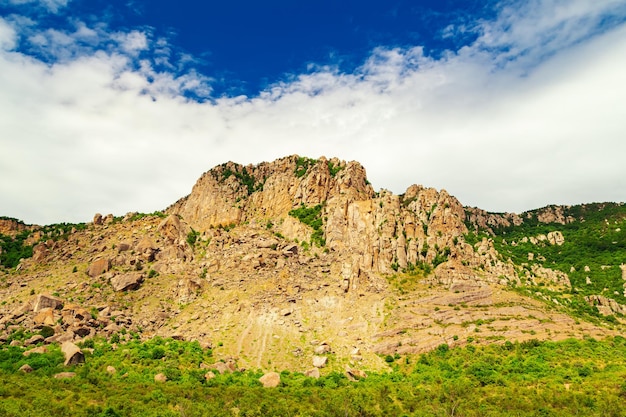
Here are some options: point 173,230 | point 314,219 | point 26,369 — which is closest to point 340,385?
point 26,369

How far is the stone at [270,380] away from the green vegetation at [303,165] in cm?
6884

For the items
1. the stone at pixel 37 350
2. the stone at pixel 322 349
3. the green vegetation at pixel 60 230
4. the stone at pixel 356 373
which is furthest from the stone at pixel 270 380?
the green vegetation at pixel 60 230

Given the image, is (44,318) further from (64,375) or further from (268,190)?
(268,190)

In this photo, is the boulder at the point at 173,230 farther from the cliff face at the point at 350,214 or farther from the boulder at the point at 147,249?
the cliff face at the point at 350,214

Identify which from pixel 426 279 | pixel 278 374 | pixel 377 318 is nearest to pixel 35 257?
pixel 278 374

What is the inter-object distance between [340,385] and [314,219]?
50819mm

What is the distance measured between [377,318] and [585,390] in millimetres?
36705

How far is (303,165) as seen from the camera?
133 metres

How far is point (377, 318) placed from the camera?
86.8 meters

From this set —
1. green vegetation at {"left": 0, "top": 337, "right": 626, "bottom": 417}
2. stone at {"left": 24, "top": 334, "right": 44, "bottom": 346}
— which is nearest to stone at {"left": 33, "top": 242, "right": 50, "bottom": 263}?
stone at {"left": 24, "top": 334, "right": 44, "bottom": 346}

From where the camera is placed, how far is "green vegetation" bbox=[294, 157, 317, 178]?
130 meters

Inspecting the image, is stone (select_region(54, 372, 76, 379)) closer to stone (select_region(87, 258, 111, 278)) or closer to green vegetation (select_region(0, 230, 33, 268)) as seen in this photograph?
stone (select_region(87, 258, 111, 278))

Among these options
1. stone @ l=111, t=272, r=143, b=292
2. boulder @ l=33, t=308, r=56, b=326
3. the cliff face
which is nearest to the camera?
boulder @ l=33, t=308, r=56, b=326

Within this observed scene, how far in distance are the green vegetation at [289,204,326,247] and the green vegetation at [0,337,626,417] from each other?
3769 centimetres
